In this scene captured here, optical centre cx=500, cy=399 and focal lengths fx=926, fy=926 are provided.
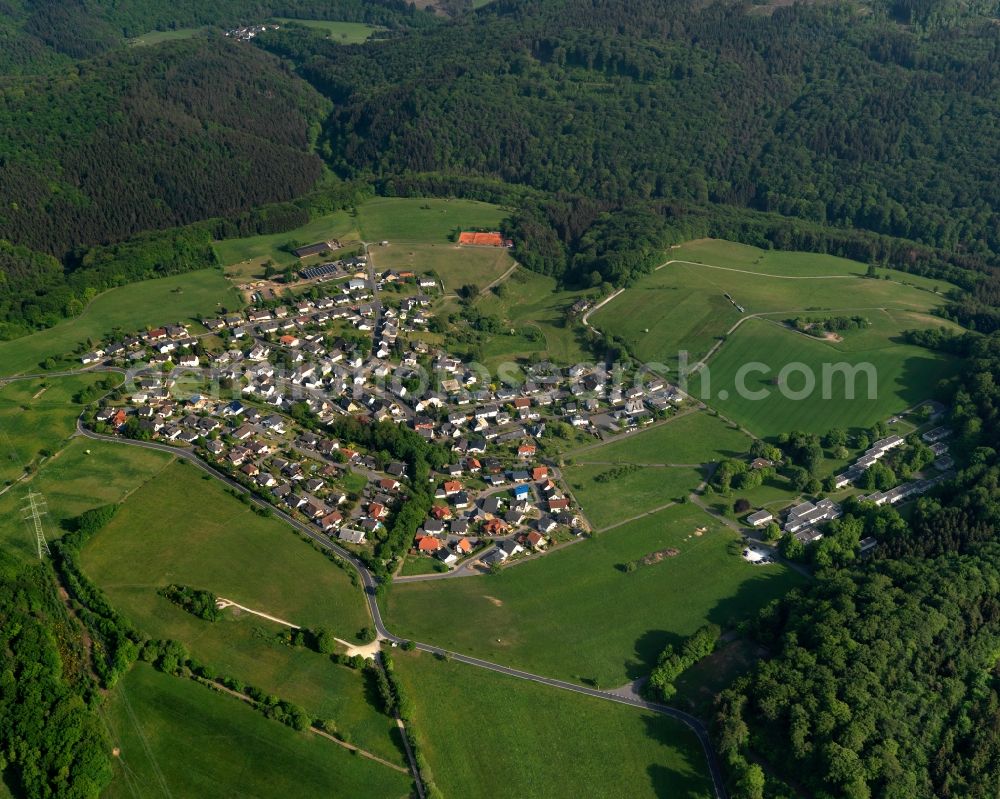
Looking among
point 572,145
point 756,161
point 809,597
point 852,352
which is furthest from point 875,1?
point 809,597

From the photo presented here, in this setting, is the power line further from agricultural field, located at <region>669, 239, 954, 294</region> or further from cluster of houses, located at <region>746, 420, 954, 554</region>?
agricultural field, located at <region>669, 239, 954, 294</region>

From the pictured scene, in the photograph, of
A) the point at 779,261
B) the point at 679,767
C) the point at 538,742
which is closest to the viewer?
the point at 679,767

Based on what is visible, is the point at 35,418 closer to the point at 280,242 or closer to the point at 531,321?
the point at 280,242

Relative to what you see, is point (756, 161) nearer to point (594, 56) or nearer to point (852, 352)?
point (594, 56)

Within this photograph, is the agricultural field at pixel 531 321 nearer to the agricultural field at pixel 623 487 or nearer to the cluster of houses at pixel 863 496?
the agricultural field at pixel 623 487

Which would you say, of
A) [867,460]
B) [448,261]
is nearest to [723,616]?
[867,460]

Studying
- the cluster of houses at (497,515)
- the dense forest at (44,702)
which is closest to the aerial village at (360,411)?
the cluster of houses at (497,515)

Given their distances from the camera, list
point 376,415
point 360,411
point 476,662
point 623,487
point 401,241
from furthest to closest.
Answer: point 401,241
point 360,411
point 376,415
point 623,487
point 476,662
